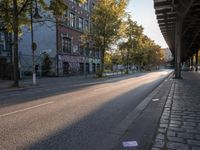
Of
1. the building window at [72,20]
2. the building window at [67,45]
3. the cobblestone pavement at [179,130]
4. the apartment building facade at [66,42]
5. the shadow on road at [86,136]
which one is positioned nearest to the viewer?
the cobblestone pavement at [179,130]

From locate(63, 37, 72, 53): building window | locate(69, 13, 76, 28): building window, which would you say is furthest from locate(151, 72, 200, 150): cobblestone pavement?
locate(69, 13, 76, 28): building window

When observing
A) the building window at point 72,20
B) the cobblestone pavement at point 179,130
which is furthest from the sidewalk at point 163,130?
the building window at point 72,20

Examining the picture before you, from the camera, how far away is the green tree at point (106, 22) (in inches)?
1478

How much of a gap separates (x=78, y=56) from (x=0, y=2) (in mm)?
25679

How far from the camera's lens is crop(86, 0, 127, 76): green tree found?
37.5 metres

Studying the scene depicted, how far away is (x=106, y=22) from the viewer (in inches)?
1483

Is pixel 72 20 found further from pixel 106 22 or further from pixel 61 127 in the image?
pixel 61 127

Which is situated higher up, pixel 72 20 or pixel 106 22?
pixel 72 20

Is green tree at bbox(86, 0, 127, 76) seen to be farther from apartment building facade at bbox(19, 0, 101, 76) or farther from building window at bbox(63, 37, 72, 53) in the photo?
building window at bbox(63, 37, 72, 53)

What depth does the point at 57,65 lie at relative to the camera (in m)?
38.5

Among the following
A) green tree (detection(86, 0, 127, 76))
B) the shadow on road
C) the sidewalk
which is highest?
green tree (detection(86, 0, 127, 76))

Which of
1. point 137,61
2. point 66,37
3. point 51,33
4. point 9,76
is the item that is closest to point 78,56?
point 66,37

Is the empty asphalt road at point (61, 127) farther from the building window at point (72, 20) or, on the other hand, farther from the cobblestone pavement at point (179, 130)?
the building window at point (72, 20)

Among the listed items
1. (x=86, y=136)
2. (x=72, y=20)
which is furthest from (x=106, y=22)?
(x=86, y=136)
